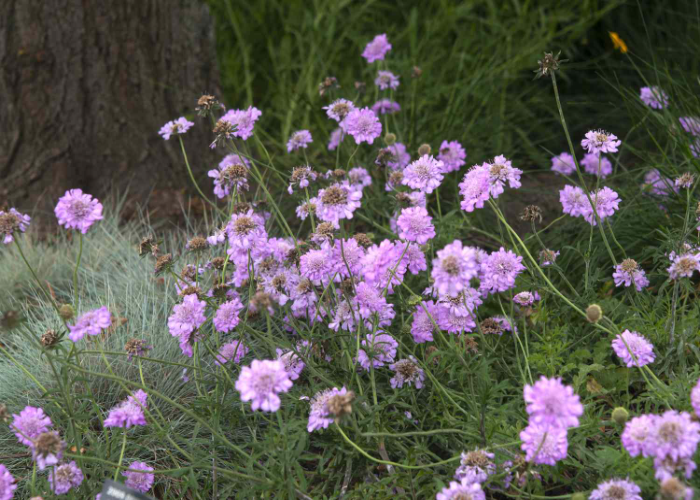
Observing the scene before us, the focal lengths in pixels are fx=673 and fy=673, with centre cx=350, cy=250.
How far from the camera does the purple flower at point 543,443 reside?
1.33 metres

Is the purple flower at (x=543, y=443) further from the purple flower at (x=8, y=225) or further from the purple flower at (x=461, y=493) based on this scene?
the purple flower at (x=8, y=225)

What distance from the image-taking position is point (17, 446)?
6.16 feet

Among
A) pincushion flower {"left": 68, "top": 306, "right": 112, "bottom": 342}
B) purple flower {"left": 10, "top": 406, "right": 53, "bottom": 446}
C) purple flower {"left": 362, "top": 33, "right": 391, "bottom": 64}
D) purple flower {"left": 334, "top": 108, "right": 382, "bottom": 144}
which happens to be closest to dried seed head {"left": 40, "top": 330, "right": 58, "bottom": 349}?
pincushion flower {"left": 68, "top": 306, "right": 112, "bottom": 342}

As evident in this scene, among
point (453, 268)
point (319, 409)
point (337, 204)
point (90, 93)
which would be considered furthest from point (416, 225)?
point (90, 93)

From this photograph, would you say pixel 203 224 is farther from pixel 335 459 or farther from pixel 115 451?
pixel 335 459

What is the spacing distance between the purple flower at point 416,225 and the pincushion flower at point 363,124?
56 cm

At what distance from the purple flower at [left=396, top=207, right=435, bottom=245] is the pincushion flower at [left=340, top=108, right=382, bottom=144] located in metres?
0.56

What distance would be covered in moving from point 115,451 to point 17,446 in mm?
369

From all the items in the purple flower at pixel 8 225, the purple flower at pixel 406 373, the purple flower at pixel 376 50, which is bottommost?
the purple flower at pixel 406 373

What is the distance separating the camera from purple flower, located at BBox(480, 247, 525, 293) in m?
1.72

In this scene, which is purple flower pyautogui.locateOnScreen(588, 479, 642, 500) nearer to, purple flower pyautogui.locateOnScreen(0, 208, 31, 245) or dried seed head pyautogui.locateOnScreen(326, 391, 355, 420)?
dried seed head pyautogui.locateOnScreen(326, 391, 355, 420)

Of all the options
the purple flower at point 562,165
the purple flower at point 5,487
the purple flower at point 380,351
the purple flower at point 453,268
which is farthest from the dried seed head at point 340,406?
the purple flower at point 562,165

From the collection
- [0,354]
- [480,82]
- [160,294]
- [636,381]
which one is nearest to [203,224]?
[160,294]

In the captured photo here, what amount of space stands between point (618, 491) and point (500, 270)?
619mm
